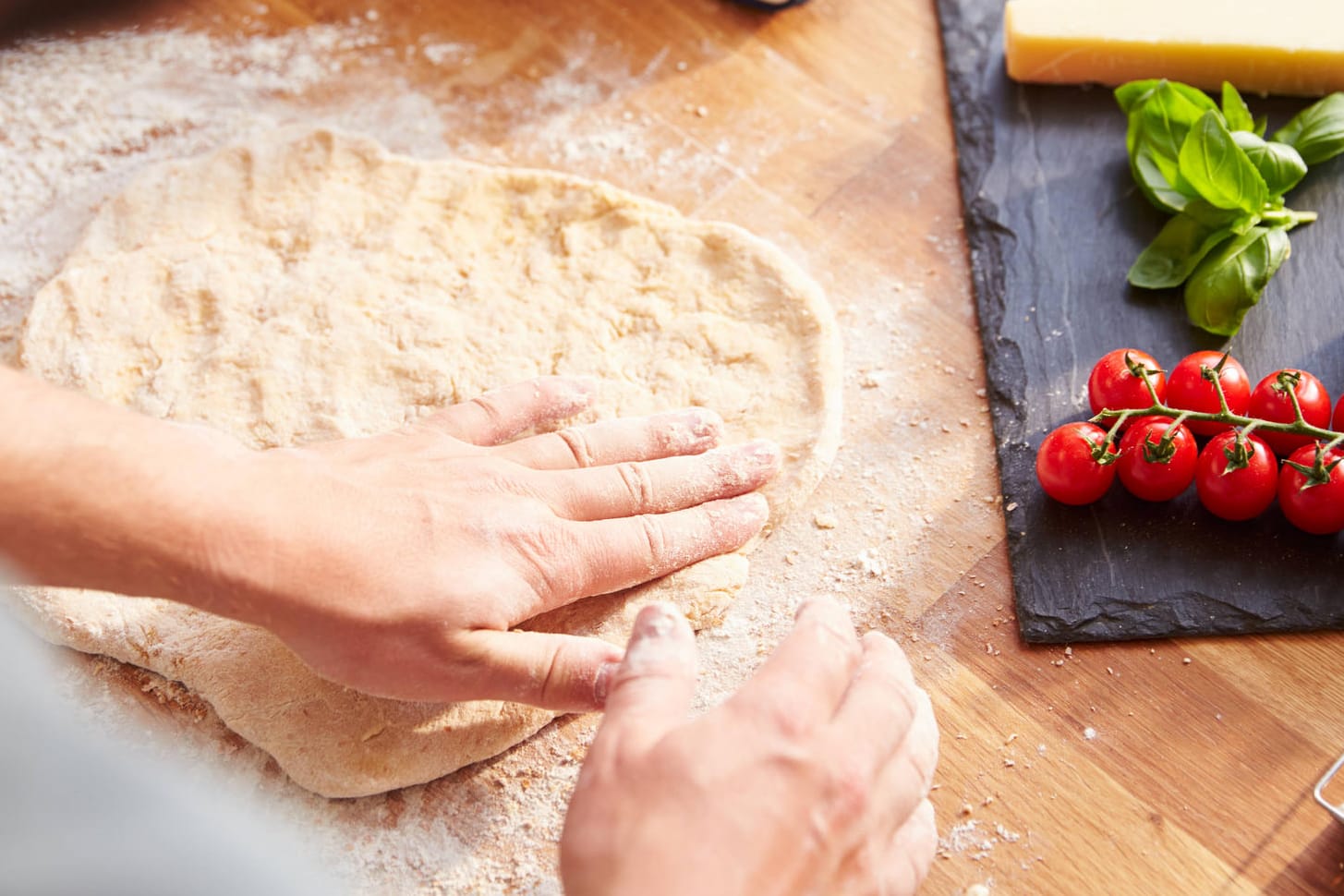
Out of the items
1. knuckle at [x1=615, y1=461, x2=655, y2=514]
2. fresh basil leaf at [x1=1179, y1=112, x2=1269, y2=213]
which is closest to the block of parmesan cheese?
fresh basil leaf at [x1=1179, y1=112, x2=1269, y2=213]

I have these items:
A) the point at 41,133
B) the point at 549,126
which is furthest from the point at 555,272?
the point at 41,133

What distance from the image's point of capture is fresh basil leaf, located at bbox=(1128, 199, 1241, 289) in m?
1.83

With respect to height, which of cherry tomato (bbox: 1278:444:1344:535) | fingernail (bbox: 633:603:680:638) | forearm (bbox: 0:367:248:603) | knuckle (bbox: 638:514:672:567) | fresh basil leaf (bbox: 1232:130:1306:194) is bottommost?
cherry tomato (bbox: 1278:444:1344:535)

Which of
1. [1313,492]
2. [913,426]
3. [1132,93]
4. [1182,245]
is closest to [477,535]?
[913,426]

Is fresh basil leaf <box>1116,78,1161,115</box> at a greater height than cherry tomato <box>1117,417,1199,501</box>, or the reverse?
fresh basil leaf <box>1116,78,1161,115</box>

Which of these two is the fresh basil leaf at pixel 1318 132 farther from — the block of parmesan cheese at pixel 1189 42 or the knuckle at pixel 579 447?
the knuckle at pixel 579 447

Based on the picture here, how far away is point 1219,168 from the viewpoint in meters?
1.77

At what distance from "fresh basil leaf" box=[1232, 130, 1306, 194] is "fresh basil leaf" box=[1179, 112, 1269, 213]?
0.18 ft

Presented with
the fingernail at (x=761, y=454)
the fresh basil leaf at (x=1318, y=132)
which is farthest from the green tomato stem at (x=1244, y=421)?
the fresh basil leaf at (x=1318, y=132)

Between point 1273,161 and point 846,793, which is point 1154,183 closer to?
point 1273,161

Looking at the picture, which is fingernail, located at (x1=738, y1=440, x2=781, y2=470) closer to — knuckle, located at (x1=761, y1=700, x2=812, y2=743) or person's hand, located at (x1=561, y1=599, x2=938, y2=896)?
person's hand, located at (x1=561, y1=599, x2=938, y2=896)

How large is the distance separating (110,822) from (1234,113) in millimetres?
2157

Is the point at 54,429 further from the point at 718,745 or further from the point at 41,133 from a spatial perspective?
the point at 41,133

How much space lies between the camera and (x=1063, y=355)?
185 cm
